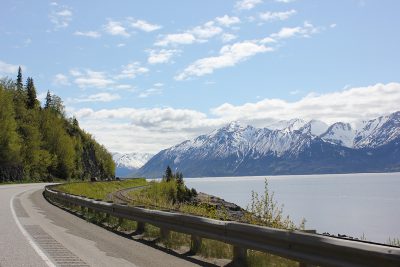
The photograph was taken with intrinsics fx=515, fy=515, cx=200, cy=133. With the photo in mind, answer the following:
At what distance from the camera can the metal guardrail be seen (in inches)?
254

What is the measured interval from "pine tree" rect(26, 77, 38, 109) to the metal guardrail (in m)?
113

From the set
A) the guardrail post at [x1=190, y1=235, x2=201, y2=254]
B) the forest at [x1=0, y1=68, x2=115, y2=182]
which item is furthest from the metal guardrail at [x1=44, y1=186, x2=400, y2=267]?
the forest at [x1=0, y1=68, x2=115, y2=182]

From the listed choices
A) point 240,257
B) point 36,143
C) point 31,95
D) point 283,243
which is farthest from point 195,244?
point 31,95

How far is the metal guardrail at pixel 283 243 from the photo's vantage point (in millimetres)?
6461

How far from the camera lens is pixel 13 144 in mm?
74812

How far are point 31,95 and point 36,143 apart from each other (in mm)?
38167

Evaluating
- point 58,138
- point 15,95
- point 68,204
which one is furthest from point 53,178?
point 68,204

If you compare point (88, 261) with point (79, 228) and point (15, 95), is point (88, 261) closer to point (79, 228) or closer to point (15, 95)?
point (79, 228)

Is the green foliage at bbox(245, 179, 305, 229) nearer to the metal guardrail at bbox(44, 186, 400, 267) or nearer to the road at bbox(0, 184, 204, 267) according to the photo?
the metal guardrail at bbox(44, 186, 400, 267)

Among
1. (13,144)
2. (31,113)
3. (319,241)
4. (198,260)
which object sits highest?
(31,113)

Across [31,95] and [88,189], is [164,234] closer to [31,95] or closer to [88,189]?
[88,189]

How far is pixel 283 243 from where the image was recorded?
333 inches

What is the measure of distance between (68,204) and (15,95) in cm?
8159

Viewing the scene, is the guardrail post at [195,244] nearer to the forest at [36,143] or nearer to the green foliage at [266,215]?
the green foliage at [266,215]
